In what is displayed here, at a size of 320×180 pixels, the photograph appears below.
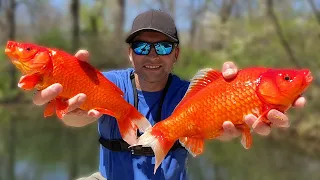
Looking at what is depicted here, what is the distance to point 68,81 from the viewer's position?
2.81 m

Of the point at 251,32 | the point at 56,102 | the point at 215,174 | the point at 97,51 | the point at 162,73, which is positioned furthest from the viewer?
the point at 97,51

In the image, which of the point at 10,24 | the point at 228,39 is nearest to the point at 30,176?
the point at 10,24

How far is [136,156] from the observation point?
11.0ft

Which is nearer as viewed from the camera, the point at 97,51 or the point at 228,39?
the point at 97,51

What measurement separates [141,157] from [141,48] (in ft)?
2.57

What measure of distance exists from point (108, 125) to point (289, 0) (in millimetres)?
21639

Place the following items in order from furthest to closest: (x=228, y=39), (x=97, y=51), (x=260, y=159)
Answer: (x=228, y=39) < (x=97, y=51) < (x=260, y=159)

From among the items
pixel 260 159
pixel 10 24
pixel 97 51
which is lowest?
pixel 260 159

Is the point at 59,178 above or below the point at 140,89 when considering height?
below

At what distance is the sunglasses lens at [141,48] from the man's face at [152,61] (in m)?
0.02

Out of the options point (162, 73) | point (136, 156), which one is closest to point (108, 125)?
point (136, 156)

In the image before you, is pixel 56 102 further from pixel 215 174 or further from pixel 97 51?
pixel 97 51

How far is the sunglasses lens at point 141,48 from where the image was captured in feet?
10.6

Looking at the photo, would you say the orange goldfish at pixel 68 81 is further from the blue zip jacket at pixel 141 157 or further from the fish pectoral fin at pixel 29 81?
the blue zip jacket at pixel 141 157
